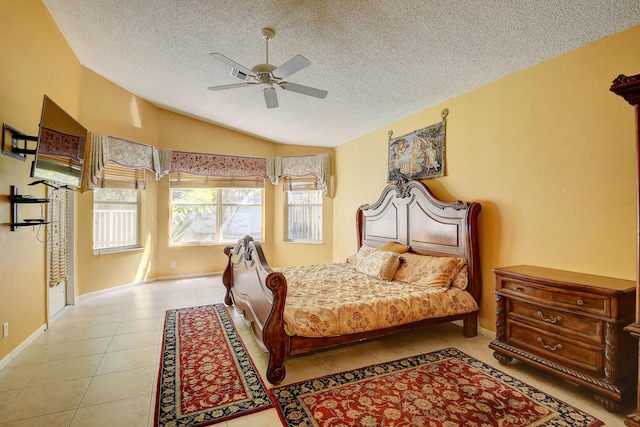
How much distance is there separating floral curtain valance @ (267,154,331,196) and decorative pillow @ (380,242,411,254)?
228cm

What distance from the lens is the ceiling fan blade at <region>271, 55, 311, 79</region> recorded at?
2.26m

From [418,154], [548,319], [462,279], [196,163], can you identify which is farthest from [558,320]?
[196,163]

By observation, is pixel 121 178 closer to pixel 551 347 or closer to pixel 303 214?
pixel 303 214

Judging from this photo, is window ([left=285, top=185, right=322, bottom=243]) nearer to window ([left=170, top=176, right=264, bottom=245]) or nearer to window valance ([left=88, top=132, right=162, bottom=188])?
window ([left=170, top=176, right=264, bottom=245])

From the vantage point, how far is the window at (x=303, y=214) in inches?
244

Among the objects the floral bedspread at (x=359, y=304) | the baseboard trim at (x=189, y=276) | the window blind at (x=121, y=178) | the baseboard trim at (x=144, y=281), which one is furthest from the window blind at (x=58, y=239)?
A: the floral bedspread at (x=359, y=304)

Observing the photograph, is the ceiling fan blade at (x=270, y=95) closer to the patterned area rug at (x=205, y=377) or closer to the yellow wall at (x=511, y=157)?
the yellow wall at (x=511, y=157)

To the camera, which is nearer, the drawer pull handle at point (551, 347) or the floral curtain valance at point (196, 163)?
the drawer pull handle at point (551, 347)

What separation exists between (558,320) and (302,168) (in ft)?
15.7

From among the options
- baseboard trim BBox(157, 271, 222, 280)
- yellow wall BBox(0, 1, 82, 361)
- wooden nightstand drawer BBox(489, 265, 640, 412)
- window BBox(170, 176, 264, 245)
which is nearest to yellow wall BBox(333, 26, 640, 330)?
wooden nightstand drawer BBox(489, 265, 640, 412)

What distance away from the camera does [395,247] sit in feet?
12.9

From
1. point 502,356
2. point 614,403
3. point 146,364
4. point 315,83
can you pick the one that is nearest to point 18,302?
point 146,364

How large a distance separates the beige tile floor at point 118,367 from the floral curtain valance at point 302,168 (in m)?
3.31

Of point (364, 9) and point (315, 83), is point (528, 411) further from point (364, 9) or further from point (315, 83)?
point (315, 83)
